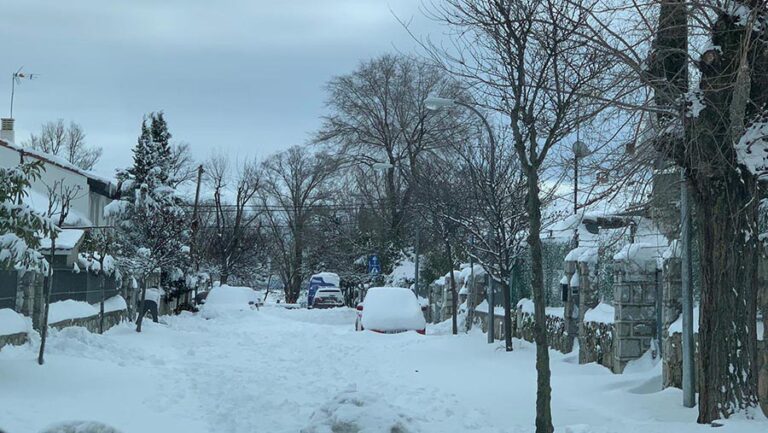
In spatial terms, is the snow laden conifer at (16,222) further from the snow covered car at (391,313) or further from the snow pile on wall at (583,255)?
the snow covered car at (391,313)

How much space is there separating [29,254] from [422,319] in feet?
44.9

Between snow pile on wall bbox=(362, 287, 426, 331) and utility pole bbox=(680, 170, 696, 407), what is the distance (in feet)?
42.9

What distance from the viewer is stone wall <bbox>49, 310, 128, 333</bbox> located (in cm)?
1722

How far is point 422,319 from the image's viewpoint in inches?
934

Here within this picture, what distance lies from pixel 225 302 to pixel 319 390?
913 inches

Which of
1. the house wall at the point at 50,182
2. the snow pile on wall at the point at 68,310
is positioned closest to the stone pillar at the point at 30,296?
the snow pile on wall at the point at 68,310

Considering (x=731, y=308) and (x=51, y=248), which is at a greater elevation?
(x=51, y=248)

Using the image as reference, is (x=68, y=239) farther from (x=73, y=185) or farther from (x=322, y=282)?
(x=322, y=282)

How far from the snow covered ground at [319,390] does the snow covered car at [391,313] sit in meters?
3.31

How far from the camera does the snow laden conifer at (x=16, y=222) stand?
36.5 ft

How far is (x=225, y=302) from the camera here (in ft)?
117

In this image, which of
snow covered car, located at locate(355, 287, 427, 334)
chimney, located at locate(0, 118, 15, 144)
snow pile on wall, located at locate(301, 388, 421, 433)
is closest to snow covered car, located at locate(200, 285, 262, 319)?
chimney, located at locate(0, 118, 15, 144)

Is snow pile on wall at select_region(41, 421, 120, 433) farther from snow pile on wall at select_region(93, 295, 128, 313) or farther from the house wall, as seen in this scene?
the house wall

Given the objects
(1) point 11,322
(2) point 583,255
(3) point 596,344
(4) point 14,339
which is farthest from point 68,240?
(3) point 596,344
